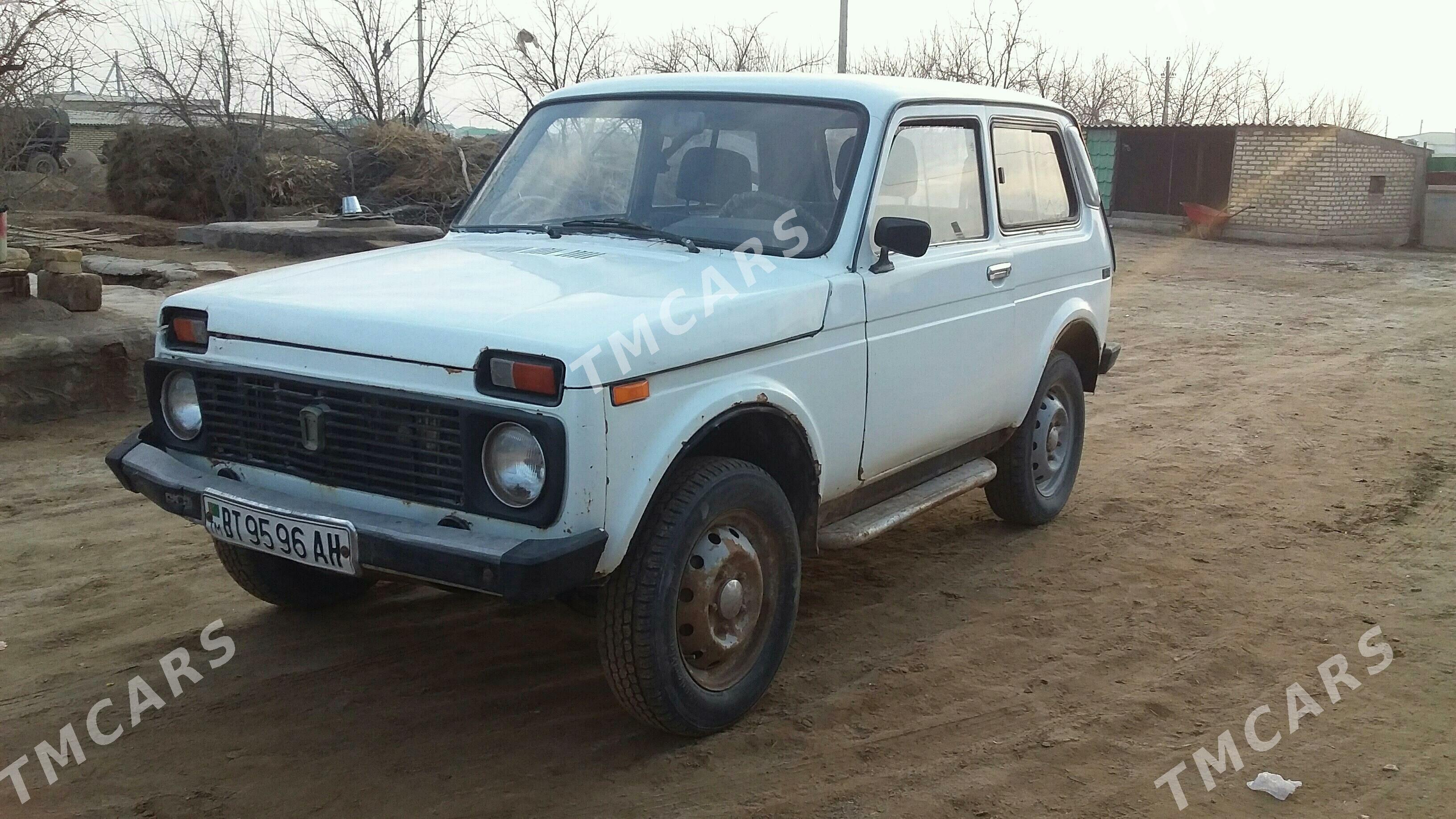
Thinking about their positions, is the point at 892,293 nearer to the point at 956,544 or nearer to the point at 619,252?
the point at 619,252

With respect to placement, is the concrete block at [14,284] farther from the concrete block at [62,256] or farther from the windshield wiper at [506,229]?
the windshield wiper at [506,229]

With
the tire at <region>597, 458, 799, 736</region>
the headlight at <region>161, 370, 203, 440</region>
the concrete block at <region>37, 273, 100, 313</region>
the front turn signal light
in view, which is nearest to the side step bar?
the tire at <region>597, 458, 799, 736</region>

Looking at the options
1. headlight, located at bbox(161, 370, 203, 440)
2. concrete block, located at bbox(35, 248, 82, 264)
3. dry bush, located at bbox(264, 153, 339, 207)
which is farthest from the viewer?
dry bush, located at bbox(264, 153, 339, 207)

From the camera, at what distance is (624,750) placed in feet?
11.1

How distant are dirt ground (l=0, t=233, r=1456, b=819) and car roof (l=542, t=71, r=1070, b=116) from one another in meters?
1.88

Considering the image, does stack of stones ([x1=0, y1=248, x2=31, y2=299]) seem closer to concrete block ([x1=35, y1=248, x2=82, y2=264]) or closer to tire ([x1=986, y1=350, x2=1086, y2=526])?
concrete block ([x1=35, y1=248, x2=82, y2=264])

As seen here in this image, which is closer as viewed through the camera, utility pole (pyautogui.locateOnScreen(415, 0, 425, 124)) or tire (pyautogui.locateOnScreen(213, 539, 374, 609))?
tire (pyautogui.locateOnScreen(213, 539, 374, 609))

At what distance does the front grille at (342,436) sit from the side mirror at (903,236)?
60.3 inches

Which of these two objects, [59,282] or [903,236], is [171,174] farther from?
[903,236]

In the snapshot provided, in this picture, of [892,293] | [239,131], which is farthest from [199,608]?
[239,131]

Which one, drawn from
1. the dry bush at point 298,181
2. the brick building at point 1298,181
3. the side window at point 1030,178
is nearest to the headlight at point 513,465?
the side window at point 1030,178

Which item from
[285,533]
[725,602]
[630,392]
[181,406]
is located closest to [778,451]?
[725,602]

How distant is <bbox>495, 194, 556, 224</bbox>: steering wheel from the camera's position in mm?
4285

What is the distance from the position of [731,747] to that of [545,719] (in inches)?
22.3
